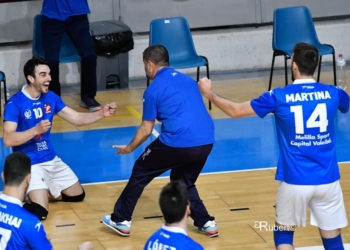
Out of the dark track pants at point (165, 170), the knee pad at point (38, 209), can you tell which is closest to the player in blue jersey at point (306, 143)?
the dark track pants at point (165, 170)

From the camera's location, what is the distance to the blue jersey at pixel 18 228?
4.65 meters

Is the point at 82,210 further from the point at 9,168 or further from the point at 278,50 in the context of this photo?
the point at 278,50

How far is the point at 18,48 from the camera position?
1289 cm

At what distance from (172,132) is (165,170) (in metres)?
0.38

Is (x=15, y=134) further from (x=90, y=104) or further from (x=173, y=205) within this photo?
(x=90, y=104)

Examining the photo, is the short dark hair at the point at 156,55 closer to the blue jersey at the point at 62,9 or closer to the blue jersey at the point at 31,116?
the blue jersey at the point at 31,116

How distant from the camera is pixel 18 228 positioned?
15.3 feet

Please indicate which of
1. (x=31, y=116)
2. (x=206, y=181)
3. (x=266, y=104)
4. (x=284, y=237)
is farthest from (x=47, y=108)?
(x=284, y=237)

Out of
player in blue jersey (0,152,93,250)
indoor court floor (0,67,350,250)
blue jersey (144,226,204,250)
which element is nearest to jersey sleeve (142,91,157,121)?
indoor court floor (0,67,350,250)

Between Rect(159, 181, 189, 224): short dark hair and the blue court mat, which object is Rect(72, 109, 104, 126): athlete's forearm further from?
Rect(159, 181, 189, 224): short dark hair

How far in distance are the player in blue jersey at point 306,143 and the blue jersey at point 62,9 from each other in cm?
605

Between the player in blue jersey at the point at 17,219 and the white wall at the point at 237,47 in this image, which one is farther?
the white wall at the point at 237,47

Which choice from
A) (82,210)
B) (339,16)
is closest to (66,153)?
(82,210)

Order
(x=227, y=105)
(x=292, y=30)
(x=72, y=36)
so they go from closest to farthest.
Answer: (x=227, y=105)
(x=72, y=36)
(x=292, y=30)
